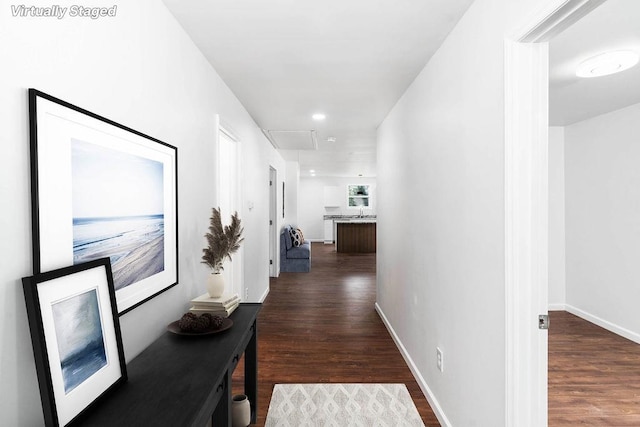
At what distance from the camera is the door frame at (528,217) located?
1.46 metres

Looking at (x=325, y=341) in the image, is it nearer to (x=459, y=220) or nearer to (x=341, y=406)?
(x=341, y=406)

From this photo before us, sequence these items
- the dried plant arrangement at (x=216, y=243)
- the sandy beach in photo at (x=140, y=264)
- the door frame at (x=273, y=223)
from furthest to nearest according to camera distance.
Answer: the door frame at (x=273, y=223) → the dried plant arrangement at (x=216, y=243) → the sandy beach in photo at (x=140, y=264)

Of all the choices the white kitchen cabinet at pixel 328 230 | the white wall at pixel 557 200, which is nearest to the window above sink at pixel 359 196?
the white kitchen cabinet at pixel 328 230

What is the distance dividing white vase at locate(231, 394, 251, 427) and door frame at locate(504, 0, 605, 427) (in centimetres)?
138

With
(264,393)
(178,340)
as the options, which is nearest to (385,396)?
(264,393)

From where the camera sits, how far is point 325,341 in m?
3.60

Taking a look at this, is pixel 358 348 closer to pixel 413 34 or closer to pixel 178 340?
pixel 178 340

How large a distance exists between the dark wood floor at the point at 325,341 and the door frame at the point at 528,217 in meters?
1.00

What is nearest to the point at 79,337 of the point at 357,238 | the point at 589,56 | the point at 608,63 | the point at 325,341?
the point at 325,341

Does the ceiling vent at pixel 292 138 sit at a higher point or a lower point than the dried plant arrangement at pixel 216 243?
higher

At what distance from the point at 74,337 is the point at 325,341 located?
2845 mm

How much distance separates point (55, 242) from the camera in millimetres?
1065

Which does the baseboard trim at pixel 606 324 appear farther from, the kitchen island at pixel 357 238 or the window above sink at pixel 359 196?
the window above sink at pixel 359 196

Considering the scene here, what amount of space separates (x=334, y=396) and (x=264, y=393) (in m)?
0.51
